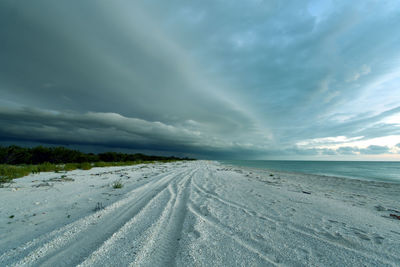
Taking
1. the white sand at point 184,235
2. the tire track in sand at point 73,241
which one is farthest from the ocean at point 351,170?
the tire track in sand at point 73,241

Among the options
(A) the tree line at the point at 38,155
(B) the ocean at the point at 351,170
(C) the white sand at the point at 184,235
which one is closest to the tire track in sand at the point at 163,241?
(C) the white sand at the point at 184,235

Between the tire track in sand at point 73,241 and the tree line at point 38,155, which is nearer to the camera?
the tire track in sand at point 73,241

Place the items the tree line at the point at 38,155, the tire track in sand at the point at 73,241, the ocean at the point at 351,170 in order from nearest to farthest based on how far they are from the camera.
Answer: the tire track in sand at the point at 73,241 → the tree line at the point at 38,155 → the ocean at the point at 351,170

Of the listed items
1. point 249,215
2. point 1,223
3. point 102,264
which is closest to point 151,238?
point 102,264

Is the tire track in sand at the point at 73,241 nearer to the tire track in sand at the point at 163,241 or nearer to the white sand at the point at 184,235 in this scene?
the white sand at the point at 184,235

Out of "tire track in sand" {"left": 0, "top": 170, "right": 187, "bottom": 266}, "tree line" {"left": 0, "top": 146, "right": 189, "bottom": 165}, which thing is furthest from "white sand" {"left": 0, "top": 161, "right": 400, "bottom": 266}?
"tree line" {"left": 0, "top": 146, "right": 189, "bottom": 165}

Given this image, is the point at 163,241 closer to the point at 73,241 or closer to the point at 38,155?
the point at 73,241

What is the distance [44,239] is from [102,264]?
141 centimetres

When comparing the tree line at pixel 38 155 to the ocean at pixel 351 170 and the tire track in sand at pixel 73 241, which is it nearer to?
the tire track in sand at pixel 73 241

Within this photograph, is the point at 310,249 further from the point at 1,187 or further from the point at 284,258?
the point at 1,187

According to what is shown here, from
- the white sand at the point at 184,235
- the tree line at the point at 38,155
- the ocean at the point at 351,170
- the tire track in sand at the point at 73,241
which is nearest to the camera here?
the tire track in sand at the point at 73,241

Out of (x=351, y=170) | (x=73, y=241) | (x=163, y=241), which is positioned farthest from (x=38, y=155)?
(x=351, y=170)

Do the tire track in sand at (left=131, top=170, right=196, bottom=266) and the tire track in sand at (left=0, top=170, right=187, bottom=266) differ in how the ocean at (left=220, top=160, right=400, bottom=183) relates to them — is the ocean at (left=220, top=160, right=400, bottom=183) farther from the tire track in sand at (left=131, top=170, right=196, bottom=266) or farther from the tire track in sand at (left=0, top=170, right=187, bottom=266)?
the tire track in sand at (left=0, top=170, right=187, bottom=266)

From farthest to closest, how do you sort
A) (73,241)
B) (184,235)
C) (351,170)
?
(351,170) → (184,235) → (73,241)
